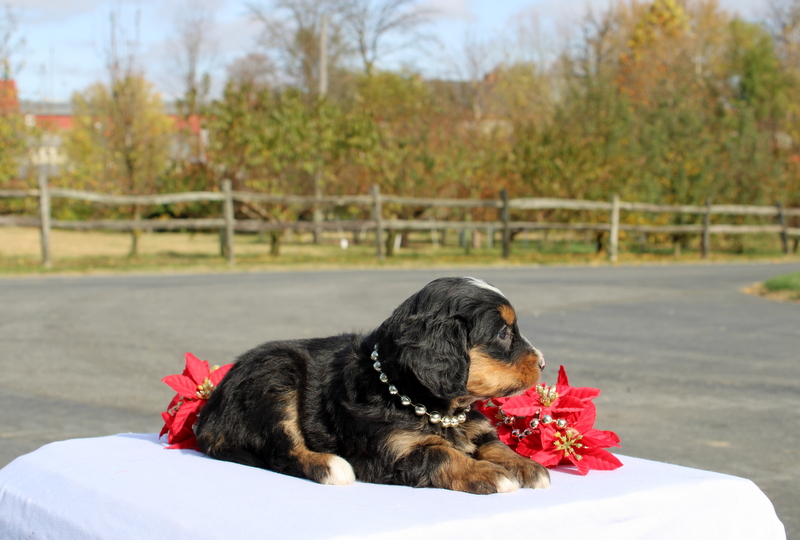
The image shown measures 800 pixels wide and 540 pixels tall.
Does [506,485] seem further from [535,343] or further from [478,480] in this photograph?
[535,343]

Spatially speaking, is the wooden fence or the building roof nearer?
the wooden fence

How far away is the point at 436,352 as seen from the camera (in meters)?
2.81

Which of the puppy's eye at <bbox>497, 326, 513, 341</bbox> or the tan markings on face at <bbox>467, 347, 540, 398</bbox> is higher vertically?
the puppy's eye at <bbox>497, 326, 513, 341</bbox>

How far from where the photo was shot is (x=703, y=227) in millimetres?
26750

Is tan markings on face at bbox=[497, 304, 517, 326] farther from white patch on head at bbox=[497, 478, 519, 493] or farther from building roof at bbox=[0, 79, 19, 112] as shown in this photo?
building roof at bbox=[0, 79, 19, 112]

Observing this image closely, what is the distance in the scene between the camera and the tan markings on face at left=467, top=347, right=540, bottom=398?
9.57 ft

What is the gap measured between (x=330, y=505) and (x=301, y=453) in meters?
0.50

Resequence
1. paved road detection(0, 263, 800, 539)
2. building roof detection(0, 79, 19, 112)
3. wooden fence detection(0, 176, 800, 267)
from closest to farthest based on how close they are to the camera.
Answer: paved road detection(0, 263, 800, 539)
wooden fence detection(0, 176, 800, 267)
building roof detection(0, 79, 19, 112)

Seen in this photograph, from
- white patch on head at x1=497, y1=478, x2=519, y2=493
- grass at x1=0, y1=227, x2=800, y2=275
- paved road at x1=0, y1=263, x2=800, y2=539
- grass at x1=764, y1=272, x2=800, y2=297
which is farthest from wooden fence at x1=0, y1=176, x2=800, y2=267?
white patch on head at x1=497, y1=478, x2=519, y2=493

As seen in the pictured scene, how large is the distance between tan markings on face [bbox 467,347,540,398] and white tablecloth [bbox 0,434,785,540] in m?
0.40

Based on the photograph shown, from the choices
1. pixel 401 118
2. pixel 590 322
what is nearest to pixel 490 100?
pixel 401 118

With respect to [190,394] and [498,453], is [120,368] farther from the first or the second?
[498,453]

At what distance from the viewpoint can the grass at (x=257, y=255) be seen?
19.8m

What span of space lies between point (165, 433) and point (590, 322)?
8509 millimetres
